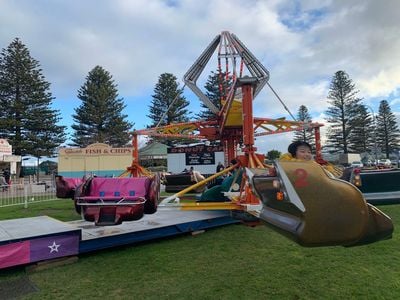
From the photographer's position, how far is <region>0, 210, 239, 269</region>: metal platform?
493 centimetres

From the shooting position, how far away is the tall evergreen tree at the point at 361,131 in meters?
48.7

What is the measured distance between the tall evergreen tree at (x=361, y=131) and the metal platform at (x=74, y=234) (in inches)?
1828

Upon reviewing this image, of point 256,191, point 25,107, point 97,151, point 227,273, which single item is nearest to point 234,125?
point 227,273

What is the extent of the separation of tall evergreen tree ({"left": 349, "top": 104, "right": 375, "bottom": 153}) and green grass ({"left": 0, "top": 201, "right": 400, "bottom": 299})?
1849 inches

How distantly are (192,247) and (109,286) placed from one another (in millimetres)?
1993

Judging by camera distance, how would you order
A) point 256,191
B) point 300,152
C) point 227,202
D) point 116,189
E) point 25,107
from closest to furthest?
point 256,191
point 300,152
point 116,189
point 227,202
point 25,107

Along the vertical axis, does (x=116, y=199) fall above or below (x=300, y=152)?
below

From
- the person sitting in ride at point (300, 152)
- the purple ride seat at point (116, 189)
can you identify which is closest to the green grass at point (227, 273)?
the purple ride seat at point (116, 189)

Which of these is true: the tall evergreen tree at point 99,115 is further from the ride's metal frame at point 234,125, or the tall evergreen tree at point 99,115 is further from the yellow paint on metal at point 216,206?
the yellow paint on metal at point 216,206

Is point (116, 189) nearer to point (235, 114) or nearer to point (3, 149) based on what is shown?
point (235, 114)

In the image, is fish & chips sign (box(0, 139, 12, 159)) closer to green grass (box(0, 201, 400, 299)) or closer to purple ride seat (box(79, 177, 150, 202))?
green grass (box(0, 201, 400, 299))

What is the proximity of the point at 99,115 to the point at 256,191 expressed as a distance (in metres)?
47.1

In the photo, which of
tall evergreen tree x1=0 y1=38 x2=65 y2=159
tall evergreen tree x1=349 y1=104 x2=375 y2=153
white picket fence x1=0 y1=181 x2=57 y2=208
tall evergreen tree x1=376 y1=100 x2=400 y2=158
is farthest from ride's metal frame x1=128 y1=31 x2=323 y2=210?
tall evergreen tree x1=376 y1=100 x2=400 y2=158

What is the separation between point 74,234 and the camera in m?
5.38
